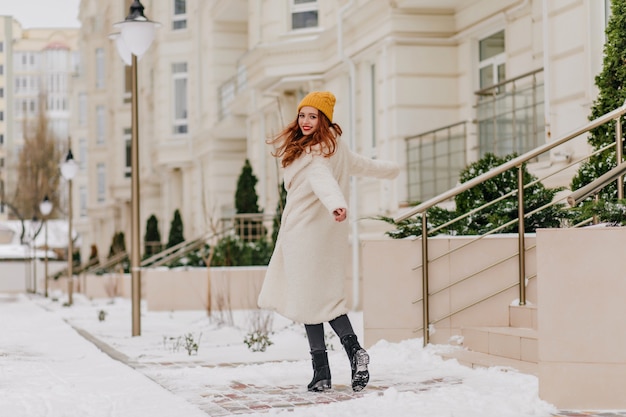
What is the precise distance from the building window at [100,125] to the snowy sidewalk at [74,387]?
1501 inches

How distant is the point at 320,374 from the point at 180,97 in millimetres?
26997

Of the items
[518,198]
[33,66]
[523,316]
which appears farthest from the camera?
[33,66]

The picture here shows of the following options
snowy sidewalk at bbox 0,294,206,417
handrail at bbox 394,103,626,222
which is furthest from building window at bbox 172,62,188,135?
handrail at bbox 394,103,626,222

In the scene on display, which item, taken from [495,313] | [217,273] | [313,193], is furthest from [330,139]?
[217,273]

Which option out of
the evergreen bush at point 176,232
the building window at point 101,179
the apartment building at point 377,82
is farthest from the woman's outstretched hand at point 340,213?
the building window at point 101,179

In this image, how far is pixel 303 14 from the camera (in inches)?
861

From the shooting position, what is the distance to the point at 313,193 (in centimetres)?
721

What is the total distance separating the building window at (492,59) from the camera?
16.0m

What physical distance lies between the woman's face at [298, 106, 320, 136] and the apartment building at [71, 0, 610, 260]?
497cm

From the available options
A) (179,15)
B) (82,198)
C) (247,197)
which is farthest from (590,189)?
(82,198)

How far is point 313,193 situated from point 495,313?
2.72 metres

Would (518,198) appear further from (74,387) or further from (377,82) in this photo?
(377,82)

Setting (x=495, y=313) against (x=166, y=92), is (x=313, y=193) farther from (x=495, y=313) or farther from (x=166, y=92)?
(x=166, y=92)

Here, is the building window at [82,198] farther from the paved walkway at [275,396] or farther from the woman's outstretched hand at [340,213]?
the woman's outstretched hand at [340,213]
